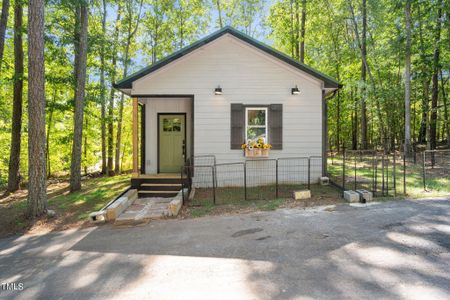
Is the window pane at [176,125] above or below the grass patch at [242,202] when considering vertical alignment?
above

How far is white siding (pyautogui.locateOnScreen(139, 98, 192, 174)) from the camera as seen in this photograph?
30.3 feet

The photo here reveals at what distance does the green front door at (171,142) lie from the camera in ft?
30.9

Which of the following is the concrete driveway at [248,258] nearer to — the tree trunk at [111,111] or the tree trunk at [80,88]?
the tree trunk at [80,88]

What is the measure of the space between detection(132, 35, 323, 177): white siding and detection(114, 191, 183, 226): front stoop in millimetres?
2346

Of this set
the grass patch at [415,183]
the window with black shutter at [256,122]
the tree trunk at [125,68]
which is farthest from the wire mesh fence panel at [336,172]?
the tree trunk at [125,68]

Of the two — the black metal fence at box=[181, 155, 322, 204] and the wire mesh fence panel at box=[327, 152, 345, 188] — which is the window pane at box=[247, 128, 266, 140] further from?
the wire mesh fence panel at box=[327, 152, 345, 188]

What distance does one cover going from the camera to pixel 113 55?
13195mm

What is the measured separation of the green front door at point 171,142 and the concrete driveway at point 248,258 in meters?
4.12

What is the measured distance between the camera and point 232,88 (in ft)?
27.6

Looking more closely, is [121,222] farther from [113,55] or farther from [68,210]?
[113,55]

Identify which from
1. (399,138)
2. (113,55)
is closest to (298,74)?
(113,55)

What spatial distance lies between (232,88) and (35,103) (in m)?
5.28

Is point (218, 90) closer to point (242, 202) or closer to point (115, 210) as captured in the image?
point (242, 202)

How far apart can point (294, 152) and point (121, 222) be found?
5600 mm
